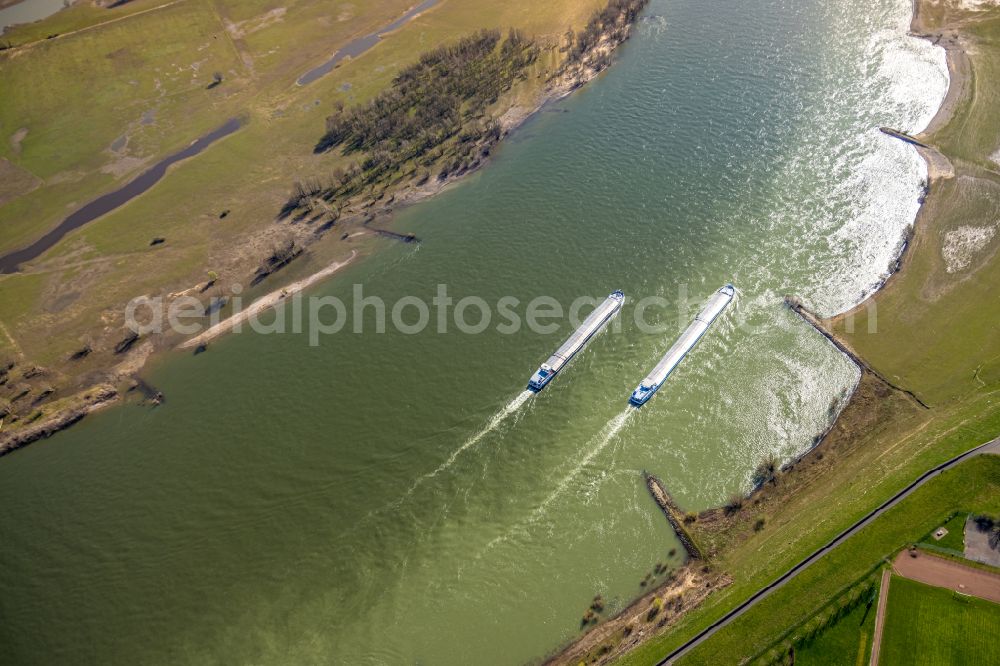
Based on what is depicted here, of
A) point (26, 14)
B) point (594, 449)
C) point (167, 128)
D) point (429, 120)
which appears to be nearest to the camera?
point (594, 449)

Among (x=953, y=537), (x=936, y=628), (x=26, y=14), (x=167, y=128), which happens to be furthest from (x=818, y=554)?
(x=26, y=14)

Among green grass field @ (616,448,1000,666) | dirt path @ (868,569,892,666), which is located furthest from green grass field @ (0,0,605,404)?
dirt path @ (868,569,892,666)

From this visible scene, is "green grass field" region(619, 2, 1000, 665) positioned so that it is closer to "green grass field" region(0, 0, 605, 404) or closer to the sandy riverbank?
the sandy riverbank

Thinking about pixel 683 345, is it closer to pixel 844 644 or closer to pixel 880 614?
pixel 880 614

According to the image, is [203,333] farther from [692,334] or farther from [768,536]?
[768,536]

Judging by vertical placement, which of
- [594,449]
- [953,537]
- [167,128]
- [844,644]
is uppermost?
[167,128]

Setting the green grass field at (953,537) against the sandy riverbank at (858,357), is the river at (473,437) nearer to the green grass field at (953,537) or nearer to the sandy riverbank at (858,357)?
the sandy riverbank at (858,357)

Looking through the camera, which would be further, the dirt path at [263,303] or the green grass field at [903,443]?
the dirt path at [263,303]

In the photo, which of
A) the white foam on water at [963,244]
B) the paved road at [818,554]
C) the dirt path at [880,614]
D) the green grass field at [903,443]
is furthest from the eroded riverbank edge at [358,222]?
the dirt path at [880,614]
